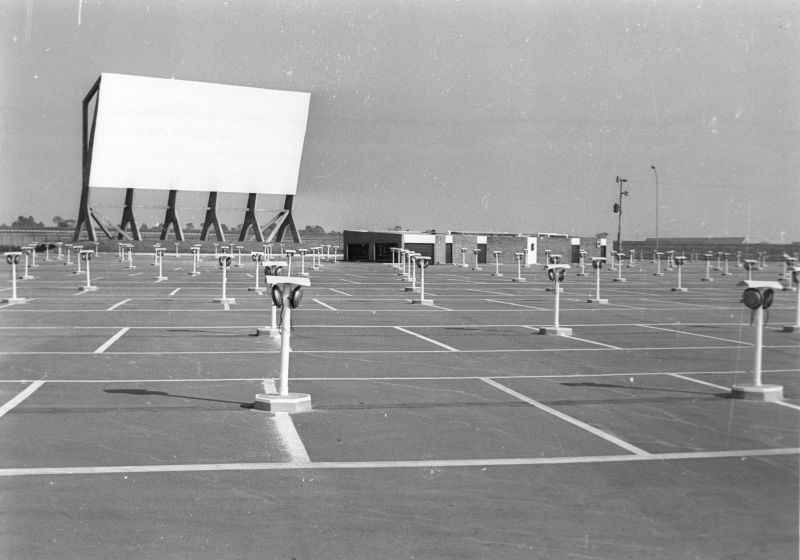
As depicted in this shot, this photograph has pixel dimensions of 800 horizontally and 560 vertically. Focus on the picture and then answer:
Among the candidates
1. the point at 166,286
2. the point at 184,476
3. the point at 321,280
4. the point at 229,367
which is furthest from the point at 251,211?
the point at 184,476

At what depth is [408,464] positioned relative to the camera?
7.41m

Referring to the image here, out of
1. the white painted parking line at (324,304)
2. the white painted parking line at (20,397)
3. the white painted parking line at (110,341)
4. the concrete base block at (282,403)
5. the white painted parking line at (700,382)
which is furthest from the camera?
the white painted parking line at (324,304)

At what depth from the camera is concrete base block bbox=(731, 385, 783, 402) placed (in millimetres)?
10570

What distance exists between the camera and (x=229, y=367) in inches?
518

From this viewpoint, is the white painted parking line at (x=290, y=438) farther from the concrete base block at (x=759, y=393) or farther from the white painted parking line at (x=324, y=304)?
the white painted parking line at (x=324, y=304)

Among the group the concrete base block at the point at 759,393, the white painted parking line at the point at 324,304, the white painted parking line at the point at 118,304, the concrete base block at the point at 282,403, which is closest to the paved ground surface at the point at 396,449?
the concrete base block at the point at 282,403

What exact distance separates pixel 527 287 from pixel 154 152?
171ft

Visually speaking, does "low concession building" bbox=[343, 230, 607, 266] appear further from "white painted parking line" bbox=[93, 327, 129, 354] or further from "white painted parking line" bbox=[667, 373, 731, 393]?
"white painted parking line" bbox=[667, 373, 731, 393]

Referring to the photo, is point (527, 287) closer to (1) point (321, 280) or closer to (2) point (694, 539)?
(1) point (321, 280)

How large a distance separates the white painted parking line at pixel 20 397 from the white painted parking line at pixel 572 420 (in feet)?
18.3

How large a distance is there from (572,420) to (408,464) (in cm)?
256

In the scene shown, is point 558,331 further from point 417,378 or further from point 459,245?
point 459,245

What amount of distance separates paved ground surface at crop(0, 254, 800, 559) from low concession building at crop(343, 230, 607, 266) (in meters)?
62.2

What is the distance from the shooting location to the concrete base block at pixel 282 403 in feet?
31.7
